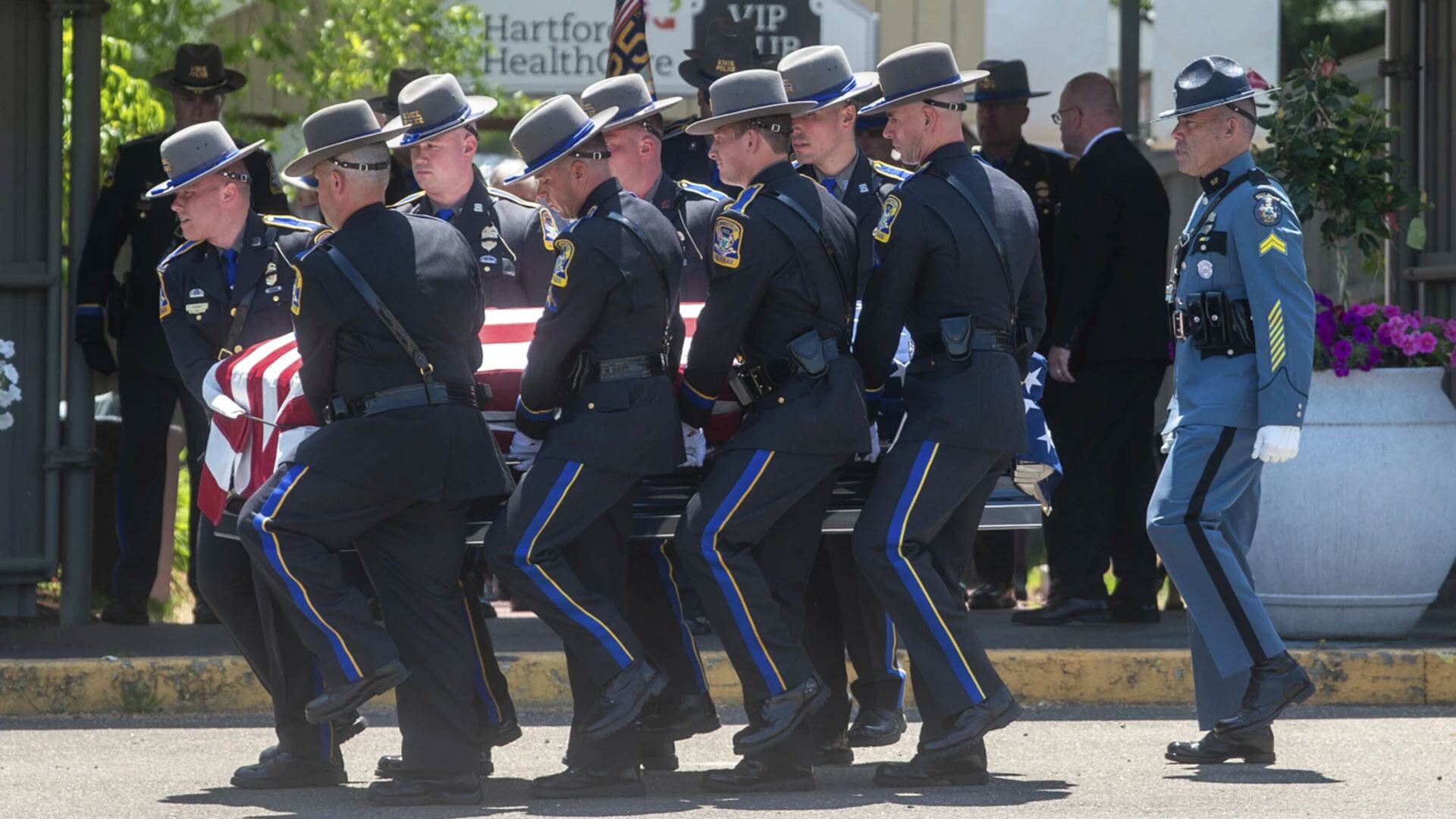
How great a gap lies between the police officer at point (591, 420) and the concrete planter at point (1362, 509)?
2.78m

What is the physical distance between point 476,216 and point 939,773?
7.93 ft

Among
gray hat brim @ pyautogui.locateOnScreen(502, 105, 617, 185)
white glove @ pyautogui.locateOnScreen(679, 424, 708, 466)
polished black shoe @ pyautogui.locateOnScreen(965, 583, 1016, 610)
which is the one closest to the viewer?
gray hat brim @ pyautogui.locateOnScreen(502, 105, 617, 185)

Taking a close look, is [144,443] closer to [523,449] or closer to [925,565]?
[523,449]

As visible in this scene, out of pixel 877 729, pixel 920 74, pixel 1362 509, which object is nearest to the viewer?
pixel 920 74

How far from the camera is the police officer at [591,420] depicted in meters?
6.01

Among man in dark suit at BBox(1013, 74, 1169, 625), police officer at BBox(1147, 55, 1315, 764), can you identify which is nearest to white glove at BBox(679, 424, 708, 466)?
police officer at BBox(1147, 55, 1315, 764)

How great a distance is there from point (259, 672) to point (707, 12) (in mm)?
9603

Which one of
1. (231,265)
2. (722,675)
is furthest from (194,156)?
(722,675)

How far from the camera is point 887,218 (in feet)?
20.4

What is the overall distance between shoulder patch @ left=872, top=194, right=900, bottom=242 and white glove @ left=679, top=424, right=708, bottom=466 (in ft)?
2.47

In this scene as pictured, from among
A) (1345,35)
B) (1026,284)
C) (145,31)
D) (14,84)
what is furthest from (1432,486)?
(1345,35)

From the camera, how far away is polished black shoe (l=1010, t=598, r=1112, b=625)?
8.93 m

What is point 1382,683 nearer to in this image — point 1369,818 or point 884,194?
point 1369,818

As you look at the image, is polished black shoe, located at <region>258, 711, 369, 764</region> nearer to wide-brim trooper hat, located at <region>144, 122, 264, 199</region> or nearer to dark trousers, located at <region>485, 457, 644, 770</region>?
dark trousers, located at <region>485, 457, 644, 770</region>
